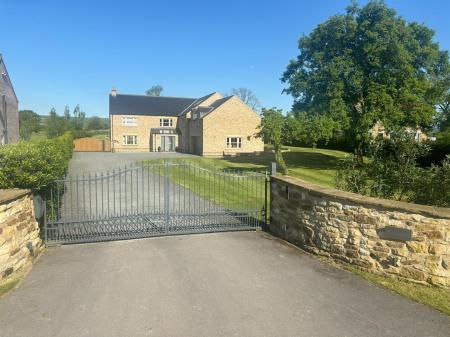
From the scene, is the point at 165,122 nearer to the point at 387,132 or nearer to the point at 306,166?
the point at 306,166

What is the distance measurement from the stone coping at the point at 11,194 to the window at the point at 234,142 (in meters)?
38.3

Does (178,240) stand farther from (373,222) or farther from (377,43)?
(377,43)

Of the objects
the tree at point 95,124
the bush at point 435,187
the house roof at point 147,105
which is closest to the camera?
the bush at point 435,187

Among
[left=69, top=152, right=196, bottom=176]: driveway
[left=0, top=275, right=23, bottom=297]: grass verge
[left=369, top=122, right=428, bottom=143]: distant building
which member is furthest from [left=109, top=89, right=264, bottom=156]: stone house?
[left=0, top=275, right=23, bottom=297]: grass verge

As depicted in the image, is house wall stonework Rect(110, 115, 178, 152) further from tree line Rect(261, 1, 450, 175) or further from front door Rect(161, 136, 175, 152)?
tree line Rect(261, 1, 450, 175)

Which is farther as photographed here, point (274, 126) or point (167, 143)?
point (167, 143)

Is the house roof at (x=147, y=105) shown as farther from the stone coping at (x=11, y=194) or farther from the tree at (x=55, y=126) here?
the stone coping at (x=11, y=194)

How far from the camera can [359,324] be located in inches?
207

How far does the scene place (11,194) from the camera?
6.89m

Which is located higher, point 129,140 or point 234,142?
point 129,140

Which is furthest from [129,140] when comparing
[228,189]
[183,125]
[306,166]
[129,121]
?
[228,189]

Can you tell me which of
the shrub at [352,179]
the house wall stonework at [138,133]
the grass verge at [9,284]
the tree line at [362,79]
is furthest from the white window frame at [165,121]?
the grass verge at [9,284]

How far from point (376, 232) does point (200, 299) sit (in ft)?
→ 12.7

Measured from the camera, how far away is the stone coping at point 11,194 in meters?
6.56
